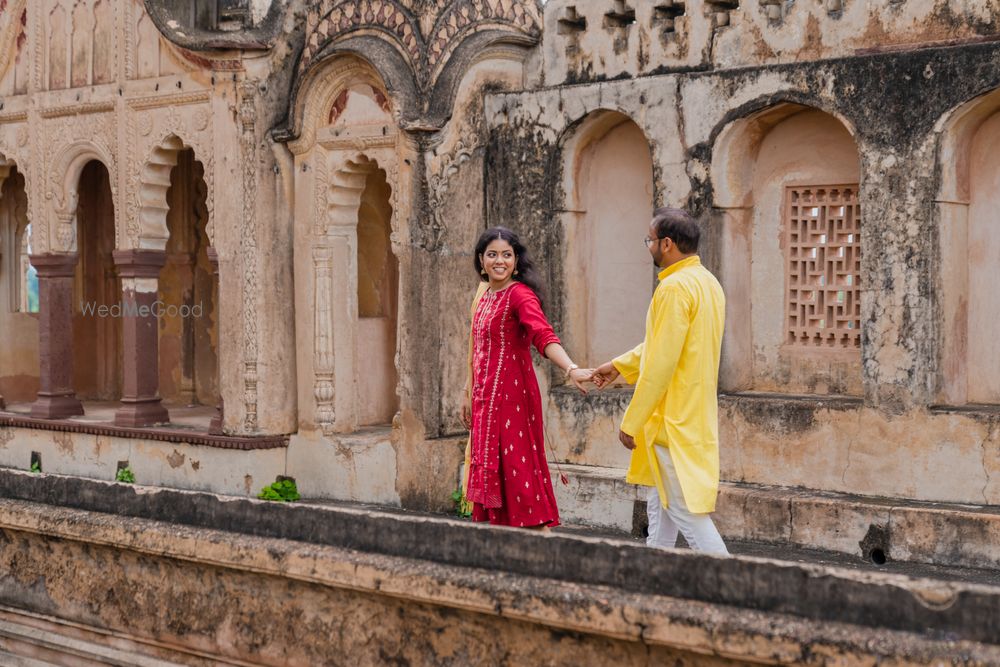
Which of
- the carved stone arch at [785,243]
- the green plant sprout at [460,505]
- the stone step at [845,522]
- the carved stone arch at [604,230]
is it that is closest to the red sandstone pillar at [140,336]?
the green plant sprout at [460,505]

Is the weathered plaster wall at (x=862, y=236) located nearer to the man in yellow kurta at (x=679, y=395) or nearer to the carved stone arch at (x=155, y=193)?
the man in yellow kurta at (x=679, y=395)

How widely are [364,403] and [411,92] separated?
2.61 meters

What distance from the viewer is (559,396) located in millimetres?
10383

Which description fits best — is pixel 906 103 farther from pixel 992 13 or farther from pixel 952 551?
pixel 952 551

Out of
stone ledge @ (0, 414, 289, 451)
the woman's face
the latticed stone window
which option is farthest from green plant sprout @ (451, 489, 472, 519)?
the woman's face

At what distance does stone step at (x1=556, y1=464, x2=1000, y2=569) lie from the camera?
822 centimetres

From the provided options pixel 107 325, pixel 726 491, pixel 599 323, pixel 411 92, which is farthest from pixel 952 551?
pixel 107 325

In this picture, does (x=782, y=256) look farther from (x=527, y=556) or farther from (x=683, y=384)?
(x=527, y=556)

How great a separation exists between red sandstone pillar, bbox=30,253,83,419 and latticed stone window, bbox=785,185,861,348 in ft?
22.0

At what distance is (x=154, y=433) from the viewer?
1200 cm

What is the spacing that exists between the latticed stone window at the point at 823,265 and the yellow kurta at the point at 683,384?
325 centimetres

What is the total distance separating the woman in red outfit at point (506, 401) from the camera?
7.01 m

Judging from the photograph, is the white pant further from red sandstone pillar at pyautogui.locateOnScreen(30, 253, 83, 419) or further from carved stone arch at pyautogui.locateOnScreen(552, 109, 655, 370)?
red sandstone pillar at pyautogui.locateOnScreen(30, 253, 83, 419)

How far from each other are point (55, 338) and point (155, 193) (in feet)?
6.17
